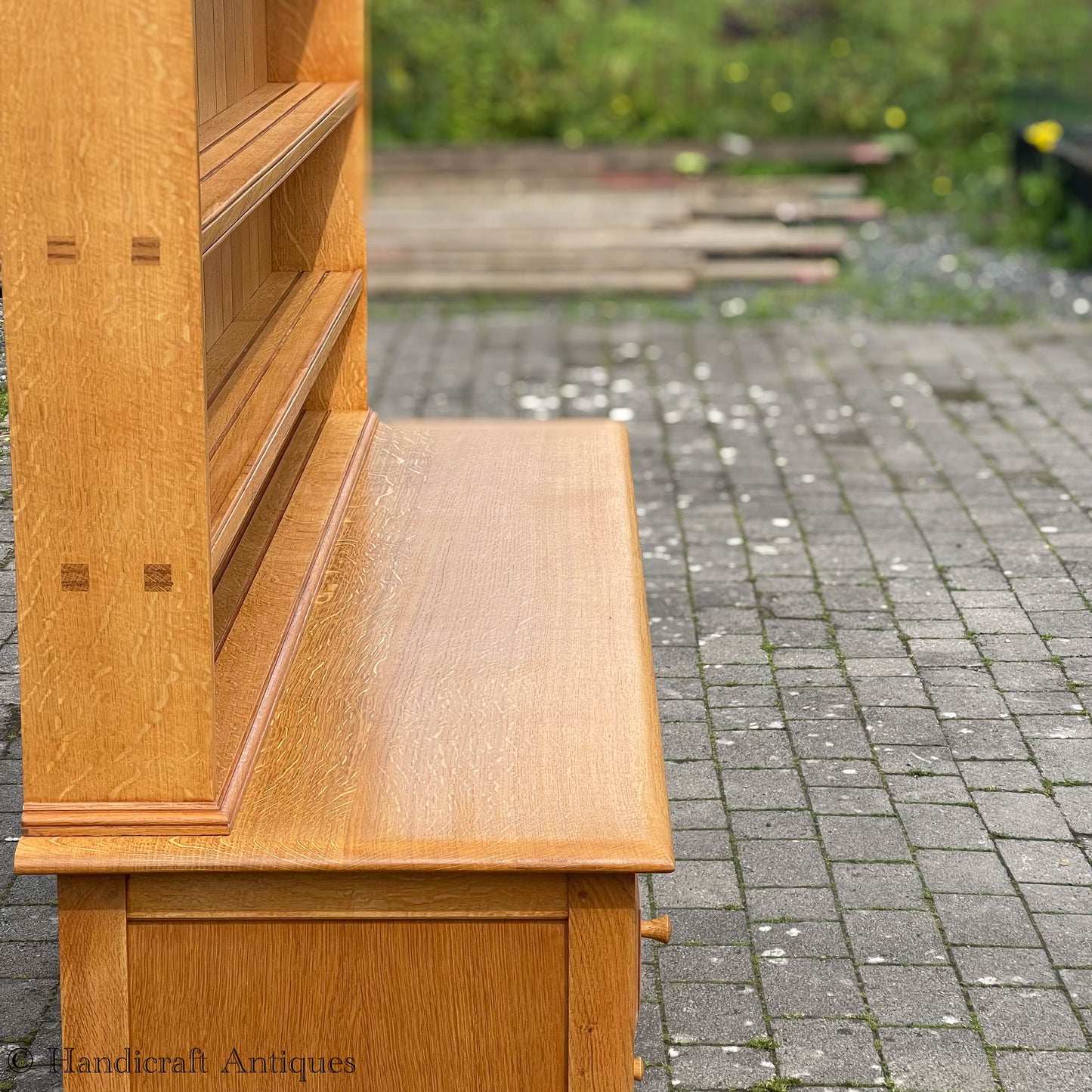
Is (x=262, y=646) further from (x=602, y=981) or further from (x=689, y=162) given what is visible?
(x=689, y=162)

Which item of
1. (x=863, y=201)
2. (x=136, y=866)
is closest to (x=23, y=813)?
(x=136, y=866)

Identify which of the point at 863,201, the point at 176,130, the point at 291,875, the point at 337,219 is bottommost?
the point at 863,201

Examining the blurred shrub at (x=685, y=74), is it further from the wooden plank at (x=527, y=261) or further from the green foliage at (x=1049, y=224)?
the wooden plank at (x=527, y=261)

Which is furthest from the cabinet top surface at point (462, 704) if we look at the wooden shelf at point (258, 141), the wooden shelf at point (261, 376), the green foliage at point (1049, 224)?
the green foliage at point (1049, 224)

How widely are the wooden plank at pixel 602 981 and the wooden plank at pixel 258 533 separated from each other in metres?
0.85

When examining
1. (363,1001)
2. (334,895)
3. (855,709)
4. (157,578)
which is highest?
(157,578)

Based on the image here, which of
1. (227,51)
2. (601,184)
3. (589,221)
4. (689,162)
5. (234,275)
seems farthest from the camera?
(689,162)

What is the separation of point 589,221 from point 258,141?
8.18 m

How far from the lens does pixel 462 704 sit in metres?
3.12

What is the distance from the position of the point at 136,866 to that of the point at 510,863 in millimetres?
613

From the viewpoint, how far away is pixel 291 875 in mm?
2666

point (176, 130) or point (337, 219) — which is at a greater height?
point (176, 130)

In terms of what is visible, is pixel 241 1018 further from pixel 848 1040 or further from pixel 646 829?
pixel 848 1040

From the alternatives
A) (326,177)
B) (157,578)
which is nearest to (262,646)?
(157,578)
